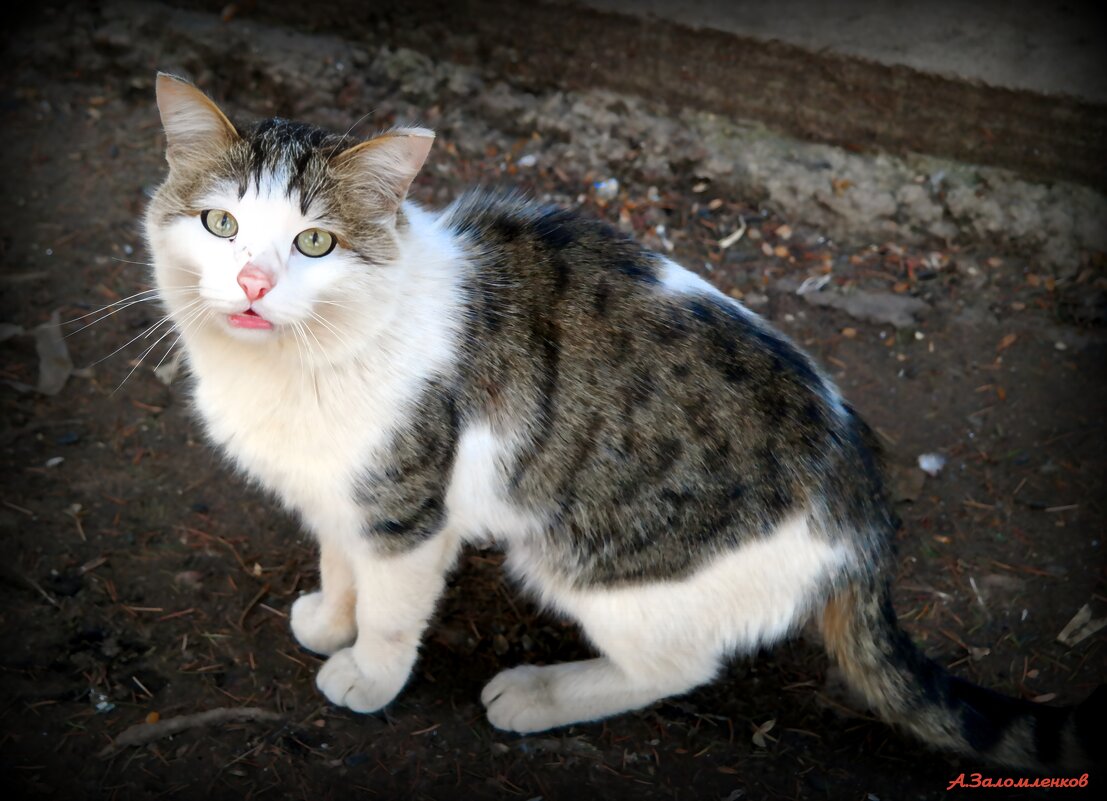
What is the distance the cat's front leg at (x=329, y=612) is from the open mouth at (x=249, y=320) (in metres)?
0.83

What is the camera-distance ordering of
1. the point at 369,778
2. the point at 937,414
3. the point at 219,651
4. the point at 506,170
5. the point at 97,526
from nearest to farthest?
the point at 369,778 < the point at 219,651 < the point at 97,526 < the point at 937,414 < the point at 506,170

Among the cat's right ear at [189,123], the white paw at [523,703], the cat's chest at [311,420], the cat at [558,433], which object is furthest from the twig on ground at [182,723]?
the cat's right ear at [189,123]

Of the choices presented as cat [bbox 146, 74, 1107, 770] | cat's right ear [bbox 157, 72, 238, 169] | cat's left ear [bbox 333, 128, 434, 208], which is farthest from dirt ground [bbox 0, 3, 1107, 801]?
cat's left ear [bbox 333, 128, 434, 208]

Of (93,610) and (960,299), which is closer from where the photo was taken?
(93,610)

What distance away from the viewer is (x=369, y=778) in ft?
8.21

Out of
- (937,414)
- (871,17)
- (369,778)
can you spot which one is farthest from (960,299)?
(369,778)

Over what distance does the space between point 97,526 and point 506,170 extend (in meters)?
2.06

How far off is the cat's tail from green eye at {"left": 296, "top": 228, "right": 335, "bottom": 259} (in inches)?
55.4

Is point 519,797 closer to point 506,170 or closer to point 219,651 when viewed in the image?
point 219,651

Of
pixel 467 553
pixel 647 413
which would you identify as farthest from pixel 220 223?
pixel 467 553

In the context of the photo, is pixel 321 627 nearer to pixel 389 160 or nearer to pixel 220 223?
pixel 220 223

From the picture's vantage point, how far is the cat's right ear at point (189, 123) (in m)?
2.02

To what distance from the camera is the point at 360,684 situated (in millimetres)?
2574

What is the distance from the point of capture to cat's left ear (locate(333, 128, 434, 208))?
78.8 inches
